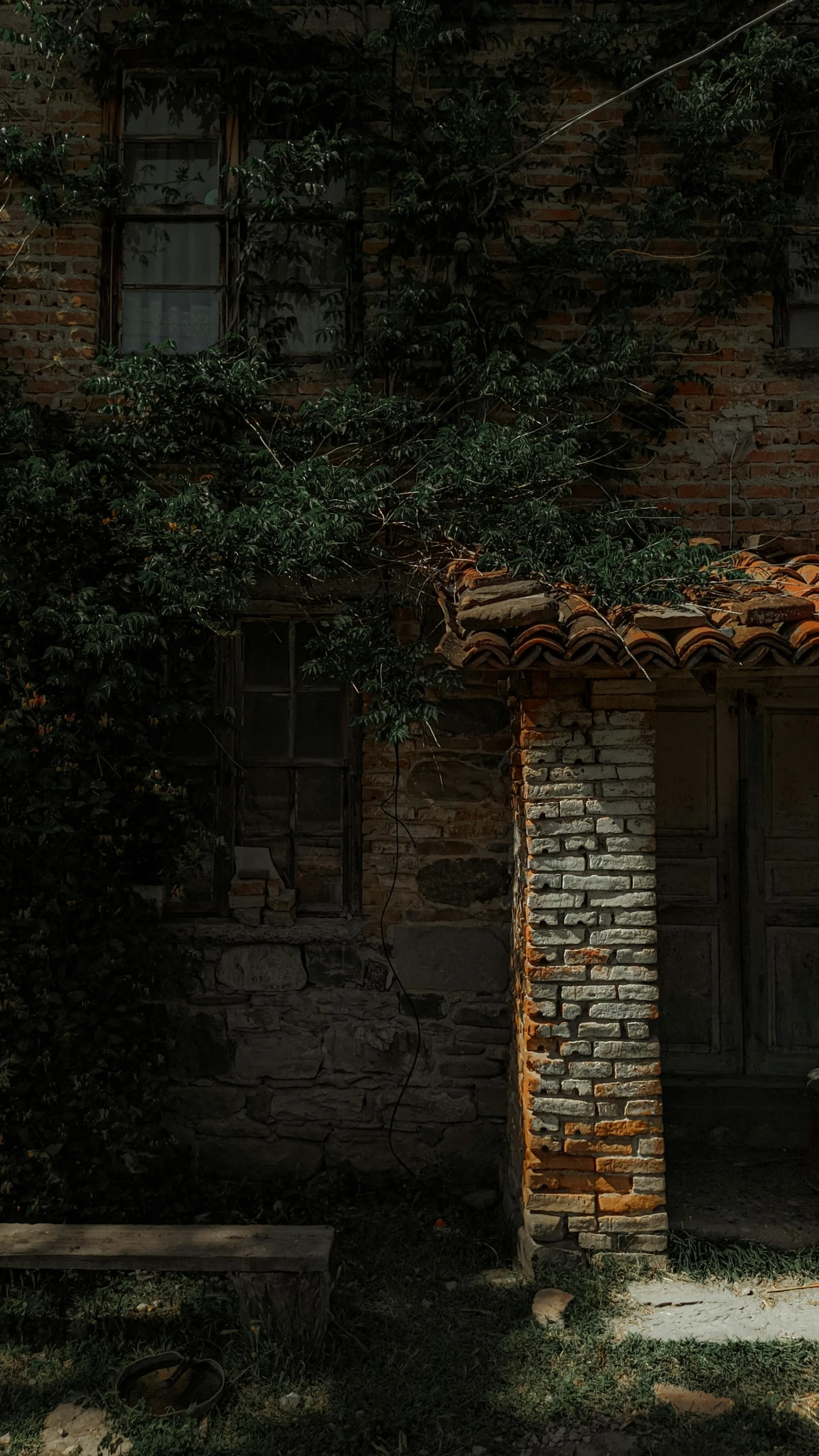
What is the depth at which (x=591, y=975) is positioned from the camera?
13.3ft

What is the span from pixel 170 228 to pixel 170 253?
5.6 inches

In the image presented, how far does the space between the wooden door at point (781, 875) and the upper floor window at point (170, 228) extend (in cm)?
357

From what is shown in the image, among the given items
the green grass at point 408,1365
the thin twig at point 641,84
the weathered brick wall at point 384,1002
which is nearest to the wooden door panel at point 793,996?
the green grass at point 408,1365

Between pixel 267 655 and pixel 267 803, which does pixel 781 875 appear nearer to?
pixel 267 803

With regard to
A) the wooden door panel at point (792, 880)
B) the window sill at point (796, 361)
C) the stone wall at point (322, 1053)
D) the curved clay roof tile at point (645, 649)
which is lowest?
the stone wall at point (322, 1053)

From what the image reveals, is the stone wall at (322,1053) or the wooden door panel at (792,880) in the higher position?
the wooden door panel at (792,880)

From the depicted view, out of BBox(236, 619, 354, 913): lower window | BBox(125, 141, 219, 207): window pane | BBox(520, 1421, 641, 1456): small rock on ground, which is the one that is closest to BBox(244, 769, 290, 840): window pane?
BBox(236, 619, 354, 913): lower window

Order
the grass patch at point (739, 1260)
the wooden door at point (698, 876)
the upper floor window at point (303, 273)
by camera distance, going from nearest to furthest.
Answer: the grass patch at point (739, 1260), the wooden door at point (698, 876), the upper floor window at point (303, 273)

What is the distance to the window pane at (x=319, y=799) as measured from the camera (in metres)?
5.25

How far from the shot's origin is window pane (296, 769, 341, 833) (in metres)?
5.25

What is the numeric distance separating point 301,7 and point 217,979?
16.4ft

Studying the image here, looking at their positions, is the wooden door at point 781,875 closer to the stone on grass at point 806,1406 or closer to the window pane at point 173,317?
the stone on grass at point 806,1406

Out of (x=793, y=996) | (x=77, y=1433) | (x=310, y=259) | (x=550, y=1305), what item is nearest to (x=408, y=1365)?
(x=550, y=1305)

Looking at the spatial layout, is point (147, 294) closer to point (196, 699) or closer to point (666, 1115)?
point (196, 699)
